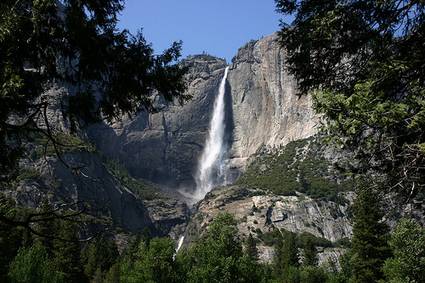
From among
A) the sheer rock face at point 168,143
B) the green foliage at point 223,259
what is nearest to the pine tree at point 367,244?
the green foliage at point 223,259

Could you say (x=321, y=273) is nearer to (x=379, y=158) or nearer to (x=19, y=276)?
(x=19, y=276)

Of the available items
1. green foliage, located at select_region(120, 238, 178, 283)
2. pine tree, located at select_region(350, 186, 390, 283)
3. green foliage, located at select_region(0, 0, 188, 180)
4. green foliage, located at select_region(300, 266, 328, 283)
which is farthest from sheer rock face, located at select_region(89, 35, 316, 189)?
green foliage, located at select_region(0, 0, 188, 180)

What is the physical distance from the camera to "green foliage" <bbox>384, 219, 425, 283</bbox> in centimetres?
2981

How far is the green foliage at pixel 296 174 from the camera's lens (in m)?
132

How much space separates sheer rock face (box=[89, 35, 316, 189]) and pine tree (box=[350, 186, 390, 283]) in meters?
134

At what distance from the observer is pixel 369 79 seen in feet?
24.3

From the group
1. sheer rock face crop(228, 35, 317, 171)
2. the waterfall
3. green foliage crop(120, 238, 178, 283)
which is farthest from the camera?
the waterfall

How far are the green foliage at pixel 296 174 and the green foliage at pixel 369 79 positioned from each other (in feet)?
386

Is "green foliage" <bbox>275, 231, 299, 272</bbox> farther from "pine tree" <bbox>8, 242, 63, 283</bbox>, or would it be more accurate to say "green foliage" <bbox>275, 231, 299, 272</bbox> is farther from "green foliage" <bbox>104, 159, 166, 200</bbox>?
"green foliage" <bbox>104, 159, 166, 200</bbox>

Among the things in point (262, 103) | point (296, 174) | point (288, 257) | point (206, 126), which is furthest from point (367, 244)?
point (206, 126)

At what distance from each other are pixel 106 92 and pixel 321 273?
193ft

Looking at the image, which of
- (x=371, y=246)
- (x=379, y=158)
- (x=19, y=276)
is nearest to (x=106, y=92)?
(x=379, y=158)

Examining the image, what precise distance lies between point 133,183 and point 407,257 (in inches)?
5807

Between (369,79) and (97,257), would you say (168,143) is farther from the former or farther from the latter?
(369,79)
